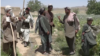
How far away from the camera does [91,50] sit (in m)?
5.77

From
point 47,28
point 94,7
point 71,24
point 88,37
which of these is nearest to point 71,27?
point 71,24

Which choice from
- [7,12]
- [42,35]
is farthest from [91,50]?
[7,12]

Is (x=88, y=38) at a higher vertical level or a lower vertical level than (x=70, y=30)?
lower

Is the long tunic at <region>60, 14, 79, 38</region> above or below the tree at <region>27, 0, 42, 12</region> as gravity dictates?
above

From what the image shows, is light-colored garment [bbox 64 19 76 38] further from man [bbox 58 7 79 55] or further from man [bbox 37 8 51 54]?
man [bbox 37 8 51 54]

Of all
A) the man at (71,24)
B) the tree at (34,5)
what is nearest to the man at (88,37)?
the man at (71,24)

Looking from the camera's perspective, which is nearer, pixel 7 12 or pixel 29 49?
pixel 7 12

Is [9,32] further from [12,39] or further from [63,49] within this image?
[63,49]

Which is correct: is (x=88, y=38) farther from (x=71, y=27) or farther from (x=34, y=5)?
(x=34, y=5)

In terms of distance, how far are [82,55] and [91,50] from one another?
1.28ft

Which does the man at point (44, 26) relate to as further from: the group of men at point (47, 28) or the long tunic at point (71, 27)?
the long tunic at point (71, 27)

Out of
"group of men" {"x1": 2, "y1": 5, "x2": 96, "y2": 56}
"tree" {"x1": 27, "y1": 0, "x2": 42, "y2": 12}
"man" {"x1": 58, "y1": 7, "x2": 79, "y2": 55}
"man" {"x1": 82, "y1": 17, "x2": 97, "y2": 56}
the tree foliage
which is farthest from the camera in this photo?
"tree" {"x1": 27, "y1": 0, "x2": 42, "y2": 12}

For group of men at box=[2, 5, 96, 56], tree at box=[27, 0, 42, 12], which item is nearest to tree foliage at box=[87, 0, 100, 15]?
tree at box=[27, 0, 42, 12]

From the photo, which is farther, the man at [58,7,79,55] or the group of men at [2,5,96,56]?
the man at [58,7,79,55]
